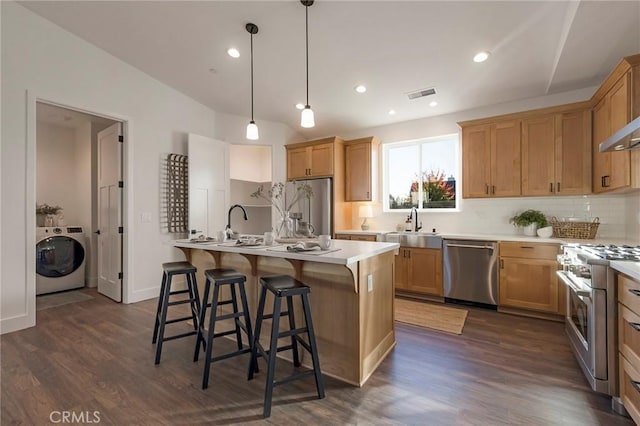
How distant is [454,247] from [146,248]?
4.32m

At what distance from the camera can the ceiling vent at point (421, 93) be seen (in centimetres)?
377

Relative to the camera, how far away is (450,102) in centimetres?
402

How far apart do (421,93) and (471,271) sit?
242cm

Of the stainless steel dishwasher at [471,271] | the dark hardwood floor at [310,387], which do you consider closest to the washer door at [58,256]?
the dark hardwood floor at [310,387]

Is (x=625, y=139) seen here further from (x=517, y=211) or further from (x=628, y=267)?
(x=517, y=211)

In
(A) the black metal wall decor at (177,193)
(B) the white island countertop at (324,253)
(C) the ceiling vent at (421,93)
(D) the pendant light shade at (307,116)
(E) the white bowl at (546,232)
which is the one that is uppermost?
(C) the ceiling vent at (421,93)

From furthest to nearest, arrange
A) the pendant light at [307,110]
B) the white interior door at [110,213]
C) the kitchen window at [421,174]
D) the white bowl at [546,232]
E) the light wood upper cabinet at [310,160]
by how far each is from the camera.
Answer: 1. the light wood upper cabinet at [310,160]
2. the kitchen window at [421,174]
3. the white interior door at [110,213]
4. the white bowl at [546,232]
5. the pendant light at [307,110]

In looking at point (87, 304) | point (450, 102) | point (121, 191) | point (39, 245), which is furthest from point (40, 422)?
point (450, 102)

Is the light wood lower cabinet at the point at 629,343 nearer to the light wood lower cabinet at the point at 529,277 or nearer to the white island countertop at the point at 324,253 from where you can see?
the white island countertop at the point at 324,253

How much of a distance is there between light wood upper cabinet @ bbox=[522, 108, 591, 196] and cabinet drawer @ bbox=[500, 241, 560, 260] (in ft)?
2.34

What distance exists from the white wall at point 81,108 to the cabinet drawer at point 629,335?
363 centimetres

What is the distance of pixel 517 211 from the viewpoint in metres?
3.90

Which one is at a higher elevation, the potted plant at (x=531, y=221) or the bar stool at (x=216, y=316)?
the potted plant at (x=531, y=221)

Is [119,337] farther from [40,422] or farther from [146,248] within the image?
[146,248]
